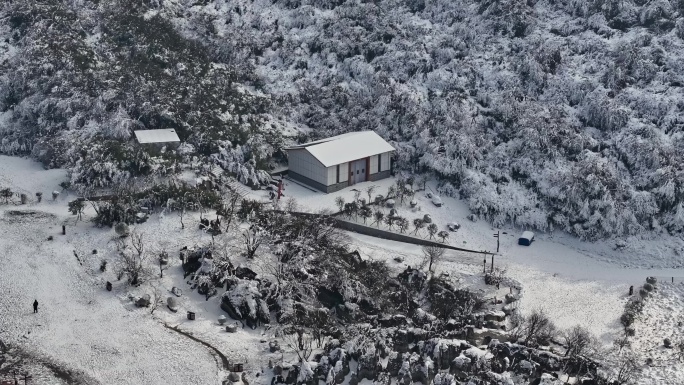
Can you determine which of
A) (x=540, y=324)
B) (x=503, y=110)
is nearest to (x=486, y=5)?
(x=503, y=110)

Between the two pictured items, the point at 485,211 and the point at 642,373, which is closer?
the point at 642,373

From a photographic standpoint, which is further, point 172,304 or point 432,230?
point 432,230

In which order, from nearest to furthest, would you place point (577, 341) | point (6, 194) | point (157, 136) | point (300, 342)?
point (300, 342)
point (577, 341)
point (6, 194)
point (157, 136)

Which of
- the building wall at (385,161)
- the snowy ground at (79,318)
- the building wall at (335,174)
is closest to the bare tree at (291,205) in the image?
the building wall at (335,174)

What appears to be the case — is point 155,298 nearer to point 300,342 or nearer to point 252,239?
point 252,239

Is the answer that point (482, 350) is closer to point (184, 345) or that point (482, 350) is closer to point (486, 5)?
point (184, 345)

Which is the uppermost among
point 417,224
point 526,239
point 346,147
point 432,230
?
point 346,147

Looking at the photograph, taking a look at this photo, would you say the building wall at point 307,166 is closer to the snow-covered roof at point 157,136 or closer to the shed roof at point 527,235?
the snow-covered roof at point 157,136

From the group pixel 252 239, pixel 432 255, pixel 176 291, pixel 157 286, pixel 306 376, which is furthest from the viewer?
pixel 252 239

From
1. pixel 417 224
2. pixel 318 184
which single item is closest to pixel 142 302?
pixel 318 184
